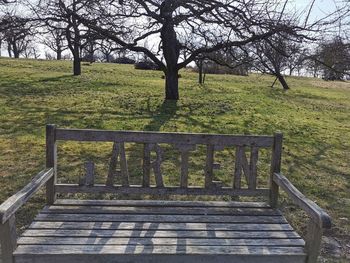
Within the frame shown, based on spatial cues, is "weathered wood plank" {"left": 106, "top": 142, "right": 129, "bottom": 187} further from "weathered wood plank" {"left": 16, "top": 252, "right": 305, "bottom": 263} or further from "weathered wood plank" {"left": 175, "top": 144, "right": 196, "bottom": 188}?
"weathered wood plank" {"left": 16, "top": 252, "right": 305, "bottom": 263}

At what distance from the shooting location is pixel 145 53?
14414 millimetres

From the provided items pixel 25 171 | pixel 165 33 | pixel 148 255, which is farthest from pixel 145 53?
pixel 148 255

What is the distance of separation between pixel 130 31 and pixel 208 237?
1033 cm

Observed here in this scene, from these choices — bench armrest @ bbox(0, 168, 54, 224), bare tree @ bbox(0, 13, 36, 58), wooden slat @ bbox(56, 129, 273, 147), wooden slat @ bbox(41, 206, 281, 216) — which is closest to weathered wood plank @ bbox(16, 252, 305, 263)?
bench armrest @ bbox(0, 168, 54, 224)

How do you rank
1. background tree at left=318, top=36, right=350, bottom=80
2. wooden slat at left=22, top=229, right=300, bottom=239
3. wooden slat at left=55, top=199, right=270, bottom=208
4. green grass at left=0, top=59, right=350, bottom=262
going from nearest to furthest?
wooden slat at left=22, top=229, right=300, bottom=239, wooden slat at left=55, top=199, right=270, bottom=208, green grass at left=0, top=59, right=350, bottom=262, background tree at left=318, top=36, right=350, bottom=80

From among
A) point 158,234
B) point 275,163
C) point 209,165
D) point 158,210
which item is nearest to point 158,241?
point 158,234

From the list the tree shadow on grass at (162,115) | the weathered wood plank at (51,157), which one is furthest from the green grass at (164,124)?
the weathered wood plank at (51,157)

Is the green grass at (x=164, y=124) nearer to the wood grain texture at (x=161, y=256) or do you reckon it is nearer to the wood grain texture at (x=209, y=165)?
the wood grain texture at (x=209, y=165)

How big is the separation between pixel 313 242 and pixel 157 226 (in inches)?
53.6

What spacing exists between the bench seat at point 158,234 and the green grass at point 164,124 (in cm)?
132

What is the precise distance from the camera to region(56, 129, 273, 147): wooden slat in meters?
4.18

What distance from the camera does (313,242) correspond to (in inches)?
133

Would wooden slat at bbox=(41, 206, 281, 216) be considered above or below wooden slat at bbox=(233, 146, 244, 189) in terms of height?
below

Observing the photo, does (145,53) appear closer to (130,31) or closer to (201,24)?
(130,31)
